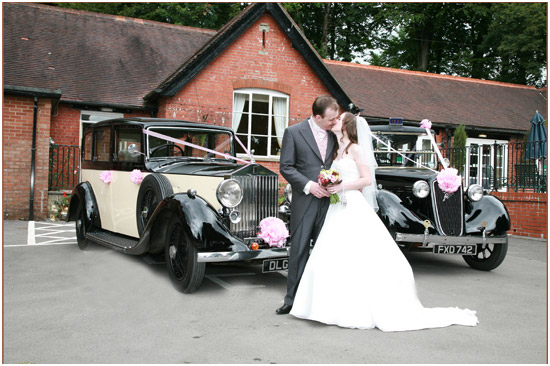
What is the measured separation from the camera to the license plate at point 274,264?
501 cm

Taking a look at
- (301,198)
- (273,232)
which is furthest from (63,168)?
(301,198)

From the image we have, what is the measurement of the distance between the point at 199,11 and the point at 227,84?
38.6 ft

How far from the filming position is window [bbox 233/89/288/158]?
14625 mm

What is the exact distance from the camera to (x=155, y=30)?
711 inches

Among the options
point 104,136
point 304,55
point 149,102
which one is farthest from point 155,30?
point 104,136

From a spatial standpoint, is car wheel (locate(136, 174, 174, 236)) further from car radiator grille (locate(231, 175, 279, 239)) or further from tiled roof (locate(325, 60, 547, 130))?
tiled roof (locate(325, 60, 547, 130))

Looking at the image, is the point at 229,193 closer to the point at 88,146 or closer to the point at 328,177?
the point at 328,177

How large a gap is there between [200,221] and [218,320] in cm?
108

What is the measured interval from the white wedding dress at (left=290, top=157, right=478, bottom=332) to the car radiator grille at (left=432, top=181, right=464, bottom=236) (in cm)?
226

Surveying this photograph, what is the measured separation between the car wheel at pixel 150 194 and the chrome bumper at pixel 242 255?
1.25m

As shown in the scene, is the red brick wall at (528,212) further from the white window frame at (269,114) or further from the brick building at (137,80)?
the white window frame at (269,114)

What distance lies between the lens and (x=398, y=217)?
636 centimetres

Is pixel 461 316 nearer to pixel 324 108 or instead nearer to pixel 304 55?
pixel 324 108

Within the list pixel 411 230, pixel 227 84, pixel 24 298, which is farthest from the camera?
pixel 227 84
